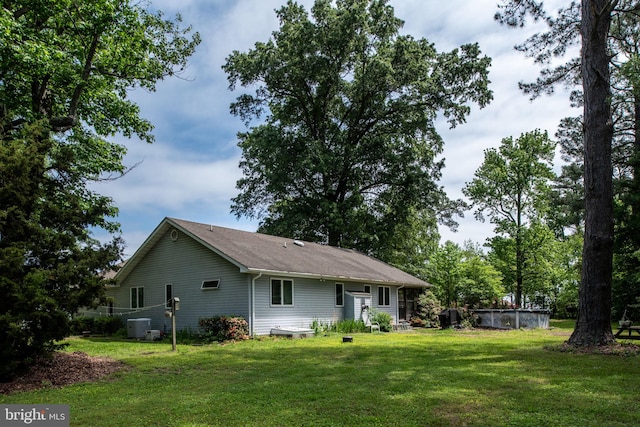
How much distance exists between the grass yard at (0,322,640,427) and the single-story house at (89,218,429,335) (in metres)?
4.47

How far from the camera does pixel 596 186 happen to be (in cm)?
1255

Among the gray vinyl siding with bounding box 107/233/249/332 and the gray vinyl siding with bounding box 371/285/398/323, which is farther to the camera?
the gray vinyl siding with bounding box 371/285/398/323

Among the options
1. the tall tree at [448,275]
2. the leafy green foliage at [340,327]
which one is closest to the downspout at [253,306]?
the leafy green foliage at [340,327]

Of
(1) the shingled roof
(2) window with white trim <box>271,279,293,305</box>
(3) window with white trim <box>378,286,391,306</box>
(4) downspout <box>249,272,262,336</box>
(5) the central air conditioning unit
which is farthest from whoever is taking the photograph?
(3) window with white trim <box>378,286,391,306</box>

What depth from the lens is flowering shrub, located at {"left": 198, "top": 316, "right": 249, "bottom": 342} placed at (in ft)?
49.5

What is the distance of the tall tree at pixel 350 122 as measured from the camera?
28391 mm

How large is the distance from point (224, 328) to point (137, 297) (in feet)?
21.7

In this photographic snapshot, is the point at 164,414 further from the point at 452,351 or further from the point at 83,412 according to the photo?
the point at 452,351

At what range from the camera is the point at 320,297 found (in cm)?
1931

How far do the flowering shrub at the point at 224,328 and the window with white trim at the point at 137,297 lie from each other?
5122 millimetres

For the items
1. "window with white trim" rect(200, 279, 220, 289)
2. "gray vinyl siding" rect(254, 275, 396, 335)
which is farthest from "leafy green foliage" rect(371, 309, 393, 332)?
"window with white trim" rect(200, 279, 220, 289)

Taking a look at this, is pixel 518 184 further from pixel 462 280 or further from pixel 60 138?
→ pixel 60 138

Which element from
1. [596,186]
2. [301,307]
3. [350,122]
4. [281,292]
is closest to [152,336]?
[281,292]

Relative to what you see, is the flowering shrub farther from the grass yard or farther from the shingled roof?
the grass yard
